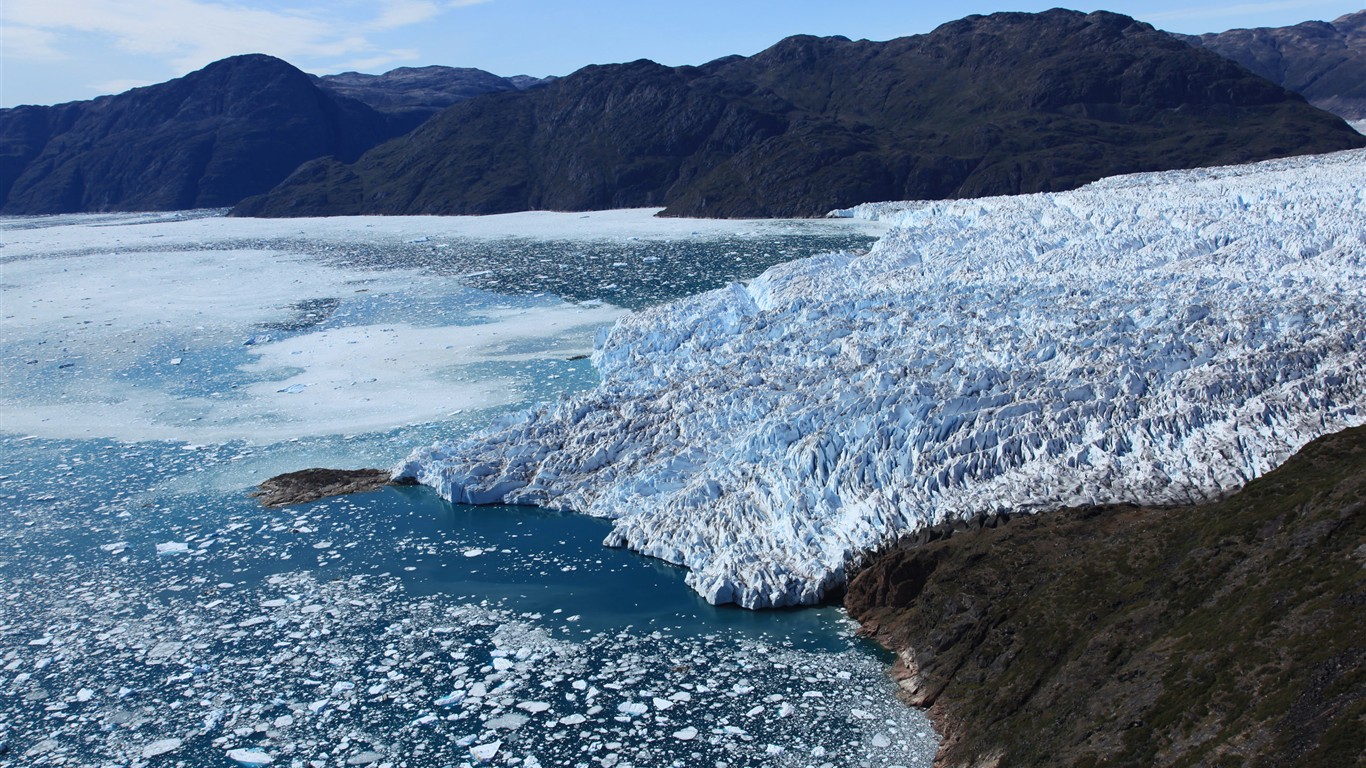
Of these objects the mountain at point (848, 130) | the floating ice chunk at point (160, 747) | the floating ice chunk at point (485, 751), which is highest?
the mountain at point (848, 130)

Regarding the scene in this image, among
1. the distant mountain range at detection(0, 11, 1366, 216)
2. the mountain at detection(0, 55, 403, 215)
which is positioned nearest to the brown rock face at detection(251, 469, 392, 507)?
the distant mountain range at detection(0, 11, 1366, 216)

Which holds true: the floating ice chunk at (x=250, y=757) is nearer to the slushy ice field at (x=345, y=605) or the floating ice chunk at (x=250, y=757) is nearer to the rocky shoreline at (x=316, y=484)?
the slushy ice field at (x=345, y=605)

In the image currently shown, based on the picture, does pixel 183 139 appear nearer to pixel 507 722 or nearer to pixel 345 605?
pixel 345 605

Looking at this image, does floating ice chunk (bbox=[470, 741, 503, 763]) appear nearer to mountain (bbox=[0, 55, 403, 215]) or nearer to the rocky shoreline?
the rocky shoreline

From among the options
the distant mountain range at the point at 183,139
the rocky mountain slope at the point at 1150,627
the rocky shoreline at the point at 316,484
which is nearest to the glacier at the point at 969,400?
the rocky shoreline at the point at 316,484

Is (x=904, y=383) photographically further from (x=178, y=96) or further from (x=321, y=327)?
(x=178, y=96)

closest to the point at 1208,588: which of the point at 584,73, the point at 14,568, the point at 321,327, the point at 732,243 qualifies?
the point at 14,568

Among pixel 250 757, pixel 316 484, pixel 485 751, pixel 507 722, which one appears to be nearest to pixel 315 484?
pixel 316 484
